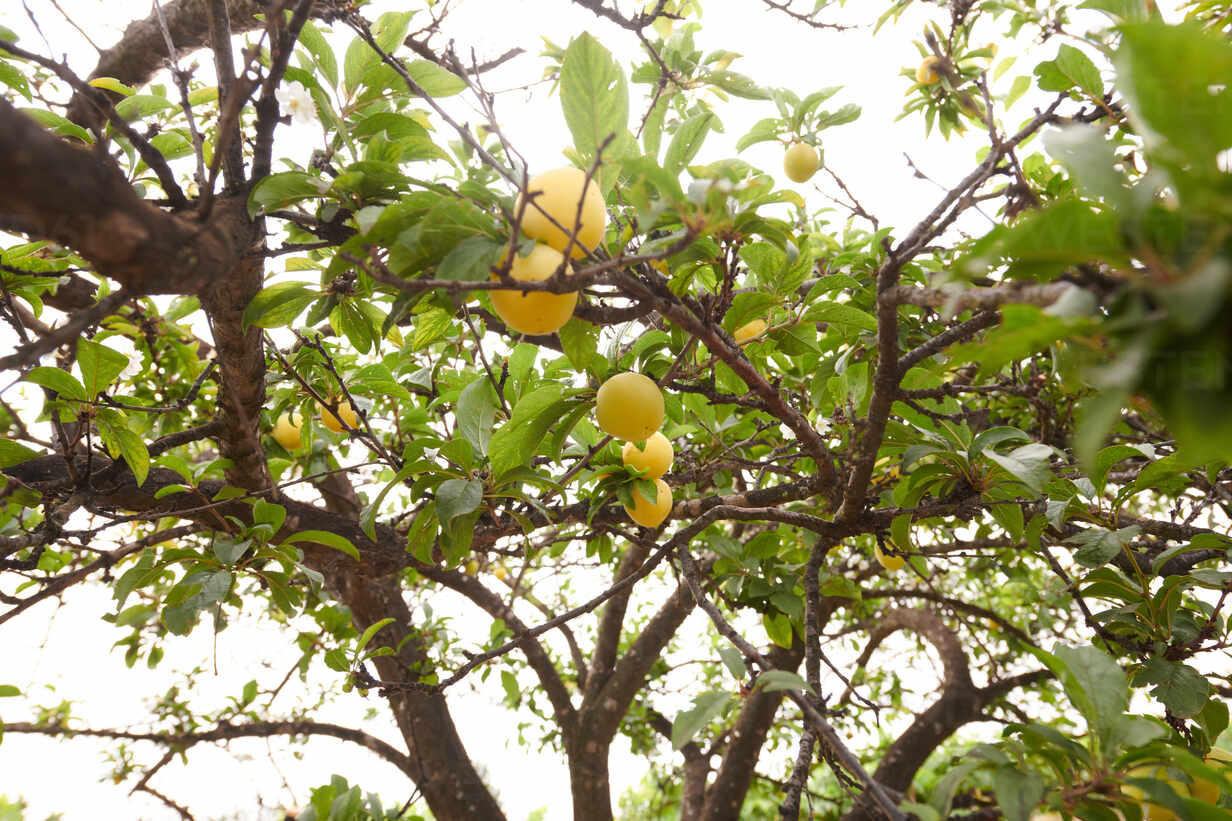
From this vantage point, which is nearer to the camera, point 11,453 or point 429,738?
point 11,453

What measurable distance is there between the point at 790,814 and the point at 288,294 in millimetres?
927

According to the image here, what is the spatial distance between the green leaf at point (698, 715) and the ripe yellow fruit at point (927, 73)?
6.21 ft

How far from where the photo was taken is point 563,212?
0.73 m

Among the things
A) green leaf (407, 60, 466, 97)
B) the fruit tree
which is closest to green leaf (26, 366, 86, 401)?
the fruit tree

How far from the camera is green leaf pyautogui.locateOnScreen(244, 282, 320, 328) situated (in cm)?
91

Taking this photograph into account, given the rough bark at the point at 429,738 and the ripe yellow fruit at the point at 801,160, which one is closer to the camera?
the ripe yellow fruit at the point at 801,160

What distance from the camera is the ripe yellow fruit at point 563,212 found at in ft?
2.31

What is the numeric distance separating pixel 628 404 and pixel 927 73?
5.63 feet

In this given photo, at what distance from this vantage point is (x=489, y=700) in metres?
3.35

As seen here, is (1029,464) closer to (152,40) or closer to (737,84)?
(737,84)

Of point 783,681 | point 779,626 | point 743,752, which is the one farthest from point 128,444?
point 743,752

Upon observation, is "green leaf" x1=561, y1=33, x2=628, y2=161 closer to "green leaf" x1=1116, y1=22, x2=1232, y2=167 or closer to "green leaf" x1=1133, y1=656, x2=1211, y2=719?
"green leaf" x1=1116, y1=22, x2=1232, y2=167

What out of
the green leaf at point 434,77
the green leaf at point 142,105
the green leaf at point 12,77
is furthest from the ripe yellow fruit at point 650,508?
the green leaf at point 12,77

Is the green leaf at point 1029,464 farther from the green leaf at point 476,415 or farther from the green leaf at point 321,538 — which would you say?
the green leaf at point 321,538
